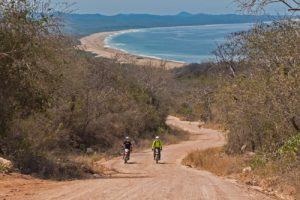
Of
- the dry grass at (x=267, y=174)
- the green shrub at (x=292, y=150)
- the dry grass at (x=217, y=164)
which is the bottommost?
the dry grass at (x=217, y=164)

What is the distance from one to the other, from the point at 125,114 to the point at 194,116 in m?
43.0

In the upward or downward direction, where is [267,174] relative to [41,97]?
downward

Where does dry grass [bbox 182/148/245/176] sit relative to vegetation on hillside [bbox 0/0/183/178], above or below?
below

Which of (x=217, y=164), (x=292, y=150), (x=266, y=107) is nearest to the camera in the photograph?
(x=292, y=150)

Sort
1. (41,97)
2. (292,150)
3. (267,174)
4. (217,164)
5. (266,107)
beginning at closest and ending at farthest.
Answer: (292,150) → (267,174) → (41,97) → (266,107) → (217,164)

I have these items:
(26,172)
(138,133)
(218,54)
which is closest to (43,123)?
(26,172)

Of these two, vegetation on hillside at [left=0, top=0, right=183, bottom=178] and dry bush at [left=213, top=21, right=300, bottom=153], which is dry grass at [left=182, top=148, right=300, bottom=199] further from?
vegetation on hillside at [left=0, top=0, right=183, bottom=178]

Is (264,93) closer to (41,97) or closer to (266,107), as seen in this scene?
(266,107)

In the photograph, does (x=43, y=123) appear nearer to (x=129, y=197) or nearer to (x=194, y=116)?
(x=129, y=197)

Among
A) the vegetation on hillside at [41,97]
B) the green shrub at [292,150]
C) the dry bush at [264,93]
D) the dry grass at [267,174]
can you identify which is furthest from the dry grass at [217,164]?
the green shrub at [292,150]

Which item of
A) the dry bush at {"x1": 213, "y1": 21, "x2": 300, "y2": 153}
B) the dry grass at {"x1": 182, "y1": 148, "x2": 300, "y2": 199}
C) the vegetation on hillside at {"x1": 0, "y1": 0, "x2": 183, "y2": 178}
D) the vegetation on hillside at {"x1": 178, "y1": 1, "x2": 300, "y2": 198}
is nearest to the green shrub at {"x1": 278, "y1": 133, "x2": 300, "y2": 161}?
the vegetation on hillside at {"x1": 178, "y1": 1, "x2": 300, "y2": 198}

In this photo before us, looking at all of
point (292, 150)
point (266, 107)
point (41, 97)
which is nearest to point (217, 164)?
point (266, 107)

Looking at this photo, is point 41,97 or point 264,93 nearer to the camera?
point 41,97

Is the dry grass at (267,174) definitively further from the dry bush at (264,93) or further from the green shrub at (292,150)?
the dry bush at (264,93)
